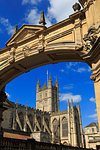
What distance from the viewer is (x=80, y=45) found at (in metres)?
5.92

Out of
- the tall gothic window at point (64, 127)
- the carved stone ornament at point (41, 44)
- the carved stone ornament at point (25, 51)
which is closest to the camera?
the carved stone ornament at point (41, 44)

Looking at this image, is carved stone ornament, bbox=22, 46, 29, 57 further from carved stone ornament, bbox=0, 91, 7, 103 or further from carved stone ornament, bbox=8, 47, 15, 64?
carved stone ornament, bbox=0, 91, 7, 103

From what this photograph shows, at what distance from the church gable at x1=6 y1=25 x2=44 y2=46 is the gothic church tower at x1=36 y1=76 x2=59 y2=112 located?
64.4 meters

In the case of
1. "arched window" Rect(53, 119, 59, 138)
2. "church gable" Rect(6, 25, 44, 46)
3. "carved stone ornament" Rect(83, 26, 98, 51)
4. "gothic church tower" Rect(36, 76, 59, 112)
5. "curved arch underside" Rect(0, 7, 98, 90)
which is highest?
"gothic church tower" Rect(36, 76, 59, 112)

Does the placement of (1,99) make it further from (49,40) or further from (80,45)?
(80,45)

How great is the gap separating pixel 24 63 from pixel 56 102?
6963cm

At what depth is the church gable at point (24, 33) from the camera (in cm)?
795

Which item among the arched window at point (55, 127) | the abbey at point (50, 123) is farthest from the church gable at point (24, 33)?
the arched window at point (55, 127)

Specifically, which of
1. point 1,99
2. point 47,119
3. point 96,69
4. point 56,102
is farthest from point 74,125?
point 96,69

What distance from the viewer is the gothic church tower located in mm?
72950

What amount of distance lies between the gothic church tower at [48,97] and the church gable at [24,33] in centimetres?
6435

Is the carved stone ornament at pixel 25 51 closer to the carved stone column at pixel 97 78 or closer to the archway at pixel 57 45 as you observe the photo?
the archway at pixel 57 45

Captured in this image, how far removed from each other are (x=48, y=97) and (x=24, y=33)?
220 feet

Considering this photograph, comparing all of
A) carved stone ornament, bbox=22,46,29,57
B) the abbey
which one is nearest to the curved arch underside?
carved stone ornament, bbox=22,46,29,57
